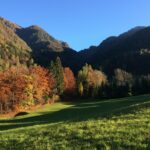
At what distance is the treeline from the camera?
359 ft

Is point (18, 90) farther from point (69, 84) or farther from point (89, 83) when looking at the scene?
point (89, 83)

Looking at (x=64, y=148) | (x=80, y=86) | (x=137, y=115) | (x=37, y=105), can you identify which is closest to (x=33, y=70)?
(x=37, y=105)

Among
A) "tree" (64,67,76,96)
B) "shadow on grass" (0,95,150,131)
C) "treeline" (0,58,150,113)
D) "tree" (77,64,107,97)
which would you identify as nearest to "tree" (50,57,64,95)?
"treeline" (0,58,150,113)

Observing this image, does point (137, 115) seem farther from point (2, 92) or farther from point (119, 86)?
point (119, 86)

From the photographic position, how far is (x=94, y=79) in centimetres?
15512

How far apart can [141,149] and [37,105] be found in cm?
10389

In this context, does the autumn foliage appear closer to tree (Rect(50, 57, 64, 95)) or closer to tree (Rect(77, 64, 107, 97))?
tree (Rect(50, 57, 64, 95))

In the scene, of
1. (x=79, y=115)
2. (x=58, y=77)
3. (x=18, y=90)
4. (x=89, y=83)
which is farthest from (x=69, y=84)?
(x=79, y=115)

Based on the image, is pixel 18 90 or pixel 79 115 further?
pixel 18 90

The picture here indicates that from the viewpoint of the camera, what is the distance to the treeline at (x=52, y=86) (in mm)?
109500

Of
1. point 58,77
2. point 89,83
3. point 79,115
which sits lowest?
point 79,115

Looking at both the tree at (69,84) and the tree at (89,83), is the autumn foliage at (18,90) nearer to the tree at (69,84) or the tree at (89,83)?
the tree at (69,84)

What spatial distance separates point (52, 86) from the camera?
13500 centimetres

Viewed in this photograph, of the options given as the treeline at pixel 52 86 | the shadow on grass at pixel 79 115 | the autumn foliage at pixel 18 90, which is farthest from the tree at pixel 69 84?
the shadow on grass at pixel 79 115
